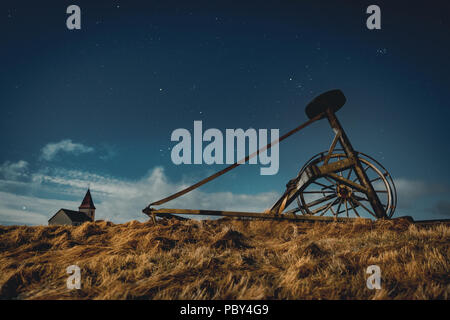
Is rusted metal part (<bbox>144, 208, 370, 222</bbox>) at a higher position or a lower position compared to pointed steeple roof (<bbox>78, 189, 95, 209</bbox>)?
lower

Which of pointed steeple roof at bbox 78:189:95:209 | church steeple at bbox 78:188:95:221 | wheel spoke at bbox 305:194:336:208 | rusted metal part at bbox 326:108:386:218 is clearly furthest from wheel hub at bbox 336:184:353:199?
pointed steeple roof at bbox 78:189:95:209

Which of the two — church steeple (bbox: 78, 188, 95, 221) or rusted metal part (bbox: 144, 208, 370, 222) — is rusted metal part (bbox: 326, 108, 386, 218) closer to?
rusted metal part (bbox: 144, 208, 370, 222)

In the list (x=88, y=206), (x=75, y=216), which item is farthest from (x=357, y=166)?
(x=88, y=206)

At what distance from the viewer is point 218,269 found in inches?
110

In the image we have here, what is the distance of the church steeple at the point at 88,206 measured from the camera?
153 feet

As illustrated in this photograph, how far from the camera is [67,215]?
39.1 m

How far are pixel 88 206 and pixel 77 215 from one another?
17.3ft

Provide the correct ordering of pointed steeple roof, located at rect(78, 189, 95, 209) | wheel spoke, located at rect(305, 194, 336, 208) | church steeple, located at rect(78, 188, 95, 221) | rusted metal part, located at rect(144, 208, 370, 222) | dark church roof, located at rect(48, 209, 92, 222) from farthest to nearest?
pointed steeple roof, located at rect(78, 189, 95, 209)
church steeple, located at rect(78, 188, 95, 221)
dark church roof, located at rect(48, 209, 92, 222)
wheel spoke, located at rect(305, 194, 336, 208)
rusted metal part, located at rect(144, 208, 370, 222)

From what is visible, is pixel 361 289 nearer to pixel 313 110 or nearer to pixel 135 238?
pixel 135 238

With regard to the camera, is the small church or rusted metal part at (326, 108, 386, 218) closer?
rusted metal part at (326, 108, 386, 218)

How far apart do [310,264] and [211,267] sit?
1.31 metres

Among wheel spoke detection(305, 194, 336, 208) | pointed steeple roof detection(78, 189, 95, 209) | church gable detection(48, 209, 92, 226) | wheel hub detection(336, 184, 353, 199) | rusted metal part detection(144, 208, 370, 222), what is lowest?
church gable detection(48, 209, 92, 226)

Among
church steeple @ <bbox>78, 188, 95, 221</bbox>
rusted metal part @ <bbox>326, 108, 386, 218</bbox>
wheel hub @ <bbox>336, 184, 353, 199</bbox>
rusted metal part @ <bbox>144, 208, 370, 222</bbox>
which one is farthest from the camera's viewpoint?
church steeple @ <bbox>78, 188, 95, 221</bbox>

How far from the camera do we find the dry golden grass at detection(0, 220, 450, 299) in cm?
212
